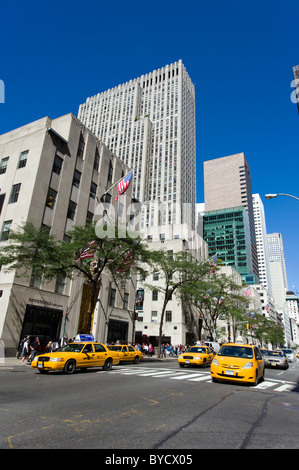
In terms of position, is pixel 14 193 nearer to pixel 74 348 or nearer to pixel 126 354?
pixel 126 354

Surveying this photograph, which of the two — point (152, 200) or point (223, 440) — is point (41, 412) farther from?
point (152, 200)

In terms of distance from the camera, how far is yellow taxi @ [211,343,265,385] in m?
11.4

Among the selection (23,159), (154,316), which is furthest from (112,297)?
(154,316)

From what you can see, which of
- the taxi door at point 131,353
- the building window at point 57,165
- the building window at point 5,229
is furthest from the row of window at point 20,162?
the taxi door at point 131,353

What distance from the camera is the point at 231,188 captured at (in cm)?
18825

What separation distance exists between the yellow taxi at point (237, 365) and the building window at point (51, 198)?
21.6m

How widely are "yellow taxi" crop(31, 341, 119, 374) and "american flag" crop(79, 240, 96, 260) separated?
27.9 feet

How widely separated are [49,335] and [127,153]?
116 meters

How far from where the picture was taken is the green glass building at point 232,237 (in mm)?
157375

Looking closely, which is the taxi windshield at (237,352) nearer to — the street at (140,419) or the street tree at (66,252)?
the street at (140,419)

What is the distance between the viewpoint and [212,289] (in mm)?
44375

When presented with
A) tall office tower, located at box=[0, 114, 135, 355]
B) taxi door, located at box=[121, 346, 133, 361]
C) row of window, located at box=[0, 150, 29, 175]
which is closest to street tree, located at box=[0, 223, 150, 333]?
tall office tower, located at box=[0, 114, 135, 355]

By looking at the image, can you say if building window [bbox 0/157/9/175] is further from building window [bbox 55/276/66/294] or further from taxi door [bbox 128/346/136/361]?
taxi door [bbox 128/346/136/361]

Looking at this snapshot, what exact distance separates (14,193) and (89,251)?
10.9m
